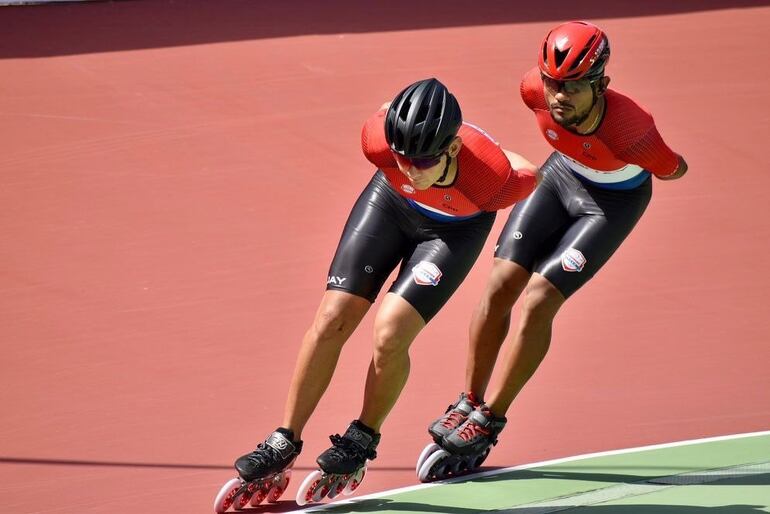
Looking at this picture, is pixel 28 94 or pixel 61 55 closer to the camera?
pixel 28 94

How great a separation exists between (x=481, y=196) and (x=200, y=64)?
6.82 metres

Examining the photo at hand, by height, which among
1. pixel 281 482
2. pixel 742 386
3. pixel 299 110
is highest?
pixel 299 110

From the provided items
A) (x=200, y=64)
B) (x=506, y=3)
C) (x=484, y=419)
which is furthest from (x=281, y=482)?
(x=506, y=3)

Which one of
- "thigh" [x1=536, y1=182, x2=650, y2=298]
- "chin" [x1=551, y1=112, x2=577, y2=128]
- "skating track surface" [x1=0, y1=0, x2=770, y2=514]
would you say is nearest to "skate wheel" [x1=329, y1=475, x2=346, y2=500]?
"skating track surface" [x1=0, y1=0, x2=770, y2=514]

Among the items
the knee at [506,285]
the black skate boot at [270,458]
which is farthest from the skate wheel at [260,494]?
the knee at [506,285]

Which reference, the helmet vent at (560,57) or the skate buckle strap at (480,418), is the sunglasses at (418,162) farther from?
the skate buckle strap at (480,418)

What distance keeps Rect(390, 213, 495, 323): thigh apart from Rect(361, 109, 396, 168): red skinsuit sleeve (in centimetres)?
40

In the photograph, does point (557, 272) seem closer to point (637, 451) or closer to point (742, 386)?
point (637, 451)

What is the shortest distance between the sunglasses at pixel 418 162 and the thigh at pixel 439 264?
0.50 meters

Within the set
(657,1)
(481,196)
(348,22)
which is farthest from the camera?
(657,1)

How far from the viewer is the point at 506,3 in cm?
1395

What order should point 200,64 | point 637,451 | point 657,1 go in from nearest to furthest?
point 637,451, point 200,64, point 657,1

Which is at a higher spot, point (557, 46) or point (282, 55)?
point (282, 55)

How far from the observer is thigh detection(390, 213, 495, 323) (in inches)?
223
